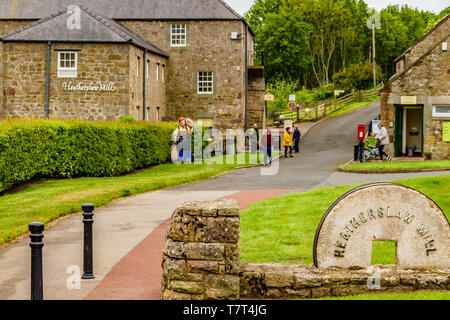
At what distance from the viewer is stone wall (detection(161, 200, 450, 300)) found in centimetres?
830

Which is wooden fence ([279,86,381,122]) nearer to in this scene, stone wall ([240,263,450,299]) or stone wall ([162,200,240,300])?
stone wall ([240,263,450,299])

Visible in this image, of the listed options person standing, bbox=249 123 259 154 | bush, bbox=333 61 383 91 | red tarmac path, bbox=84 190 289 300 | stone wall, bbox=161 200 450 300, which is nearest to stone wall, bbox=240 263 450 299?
stone wall, bbox=161 200 450 300

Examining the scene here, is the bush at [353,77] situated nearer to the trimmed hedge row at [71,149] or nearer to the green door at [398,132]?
the green door at [398,132]

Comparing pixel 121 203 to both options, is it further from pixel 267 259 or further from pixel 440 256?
pixel 440 256

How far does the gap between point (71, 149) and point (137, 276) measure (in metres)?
15.2

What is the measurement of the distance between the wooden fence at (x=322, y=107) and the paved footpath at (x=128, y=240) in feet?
103

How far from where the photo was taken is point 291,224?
14.0 meters

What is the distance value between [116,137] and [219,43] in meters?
21.4

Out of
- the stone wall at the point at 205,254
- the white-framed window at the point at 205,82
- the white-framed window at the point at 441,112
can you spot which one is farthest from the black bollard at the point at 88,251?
the white-framed window at the point at 205,82

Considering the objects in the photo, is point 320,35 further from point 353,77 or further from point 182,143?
point 182,143

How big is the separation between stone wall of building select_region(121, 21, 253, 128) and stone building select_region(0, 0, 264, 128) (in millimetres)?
65

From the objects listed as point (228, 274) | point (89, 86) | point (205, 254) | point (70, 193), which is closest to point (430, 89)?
point (89, 86)

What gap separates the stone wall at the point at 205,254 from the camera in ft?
27.2
